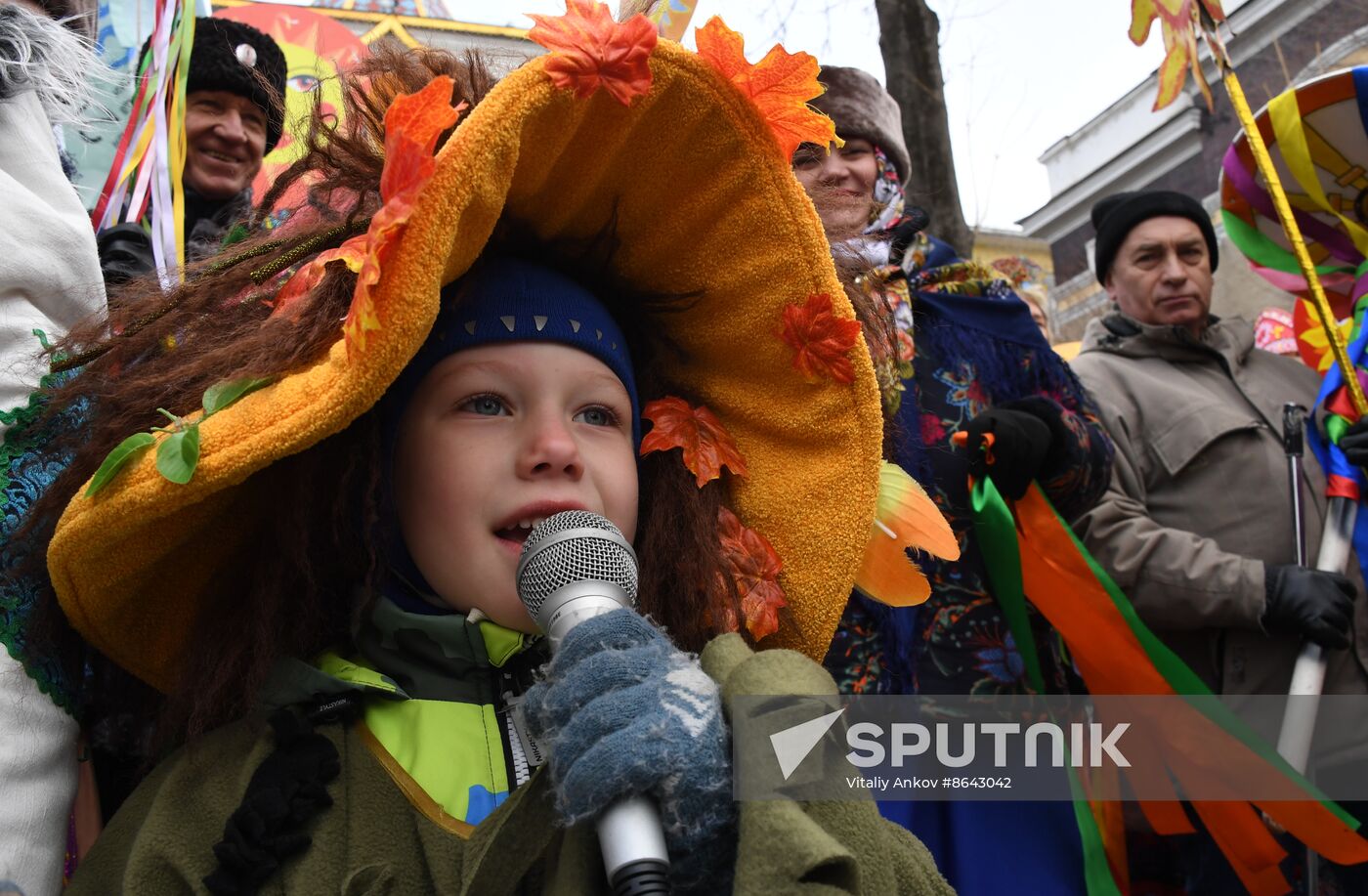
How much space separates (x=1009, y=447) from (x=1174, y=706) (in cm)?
81

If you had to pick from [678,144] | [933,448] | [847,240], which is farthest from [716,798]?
[933,448]

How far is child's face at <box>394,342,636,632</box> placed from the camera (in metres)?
1.53

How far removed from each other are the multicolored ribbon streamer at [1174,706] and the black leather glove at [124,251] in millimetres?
1825

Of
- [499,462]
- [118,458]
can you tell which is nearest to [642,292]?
[499,462]

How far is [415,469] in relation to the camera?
1.60 meters

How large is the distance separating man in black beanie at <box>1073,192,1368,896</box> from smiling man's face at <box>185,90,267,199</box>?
2.35 meters

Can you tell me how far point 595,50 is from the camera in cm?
150

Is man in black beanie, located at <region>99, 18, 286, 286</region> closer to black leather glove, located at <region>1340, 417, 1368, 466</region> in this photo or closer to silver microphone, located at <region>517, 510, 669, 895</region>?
silver microphone, located at <region>517, 510, 669, 895</region>

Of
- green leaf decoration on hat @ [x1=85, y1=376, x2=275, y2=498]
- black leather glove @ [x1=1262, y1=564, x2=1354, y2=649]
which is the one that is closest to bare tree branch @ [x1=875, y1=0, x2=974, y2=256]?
black leather glove @ [x1=1262, y1=564, x2=1354, y2=649]

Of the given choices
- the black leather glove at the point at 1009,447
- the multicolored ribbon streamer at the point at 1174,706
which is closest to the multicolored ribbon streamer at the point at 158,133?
the black leather glove at the point at 1009,447

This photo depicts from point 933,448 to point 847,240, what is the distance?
A: 0.84 m

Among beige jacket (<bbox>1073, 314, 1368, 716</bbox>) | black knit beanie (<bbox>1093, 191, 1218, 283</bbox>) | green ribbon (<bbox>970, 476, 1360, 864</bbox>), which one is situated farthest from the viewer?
black knit beanie (<bbox>1093, 191, 1218, 283</bbox>)

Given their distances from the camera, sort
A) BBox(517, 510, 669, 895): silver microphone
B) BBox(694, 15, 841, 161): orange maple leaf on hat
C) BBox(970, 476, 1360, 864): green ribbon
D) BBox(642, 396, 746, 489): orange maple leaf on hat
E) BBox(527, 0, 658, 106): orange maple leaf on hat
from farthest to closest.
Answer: BBox(970, 476, 1360, 864): green ribbon < BBox(642, 396, 746, 489): orange maple leaf on hat < BBox(694, 15, 841, 161): orange maple leaf on hat < BBox(527, 0, 658, 106): orange maple leaf on hat < BBox(517, 510, 669, 895): silver microphone

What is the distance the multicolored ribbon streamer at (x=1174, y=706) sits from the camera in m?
2.71
